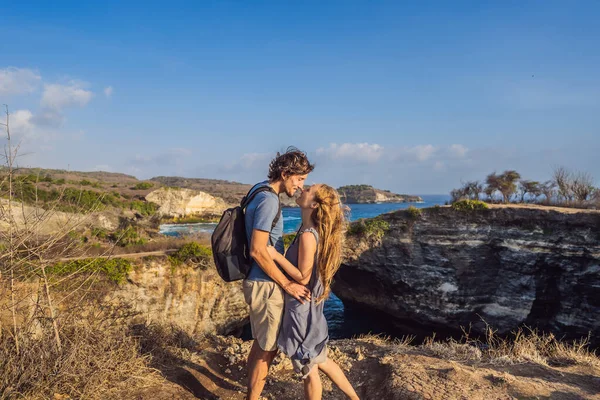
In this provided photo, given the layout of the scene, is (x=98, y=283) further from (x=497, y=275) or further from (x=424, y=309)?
(x=497, y=275)

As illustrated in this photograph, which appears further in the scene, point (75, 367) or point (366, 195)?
point (366, 195)

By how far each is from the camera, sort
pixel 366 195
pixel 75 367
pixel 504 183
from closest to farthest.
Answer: pixel 75 367 < pixel 504 183 < pixel 366 195

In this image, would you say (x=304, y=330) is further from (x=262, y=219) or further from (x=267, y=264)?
(x=262, y=219)

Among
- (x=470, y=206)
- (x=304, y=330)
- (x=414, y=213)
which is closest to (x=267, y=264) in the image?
(x=304, y=330)

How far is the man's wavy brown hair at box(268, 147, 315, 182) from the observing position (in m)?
3.39

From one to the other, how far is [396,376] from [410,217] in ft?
46.6

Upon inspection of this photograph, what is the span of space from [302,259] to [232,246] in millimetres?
715

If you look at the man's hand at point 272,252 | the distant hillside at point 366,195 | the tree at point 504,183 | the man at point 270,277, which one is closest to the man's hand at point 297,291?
the man at point 270,277

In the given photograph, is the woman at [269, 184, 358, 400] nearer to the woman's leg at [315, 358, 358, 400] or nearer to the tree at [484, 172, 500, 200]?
the woman's leg at [315, 358, 358, 400]

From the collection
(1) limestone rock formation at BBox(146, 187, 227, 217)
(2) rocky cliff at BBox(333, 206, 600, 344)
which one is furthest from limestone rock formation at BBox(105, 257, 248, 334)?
(1) limestone rock formation at BBox(146, 187, 227, 217)

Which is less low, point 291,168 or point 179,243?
point 291,168

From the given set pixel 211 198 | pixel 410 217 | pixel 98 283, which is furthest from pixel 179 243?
pixel 211 198

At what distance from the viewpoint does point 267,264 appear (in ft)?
10.6

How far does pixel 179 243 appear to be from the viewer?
15570 millimetres
